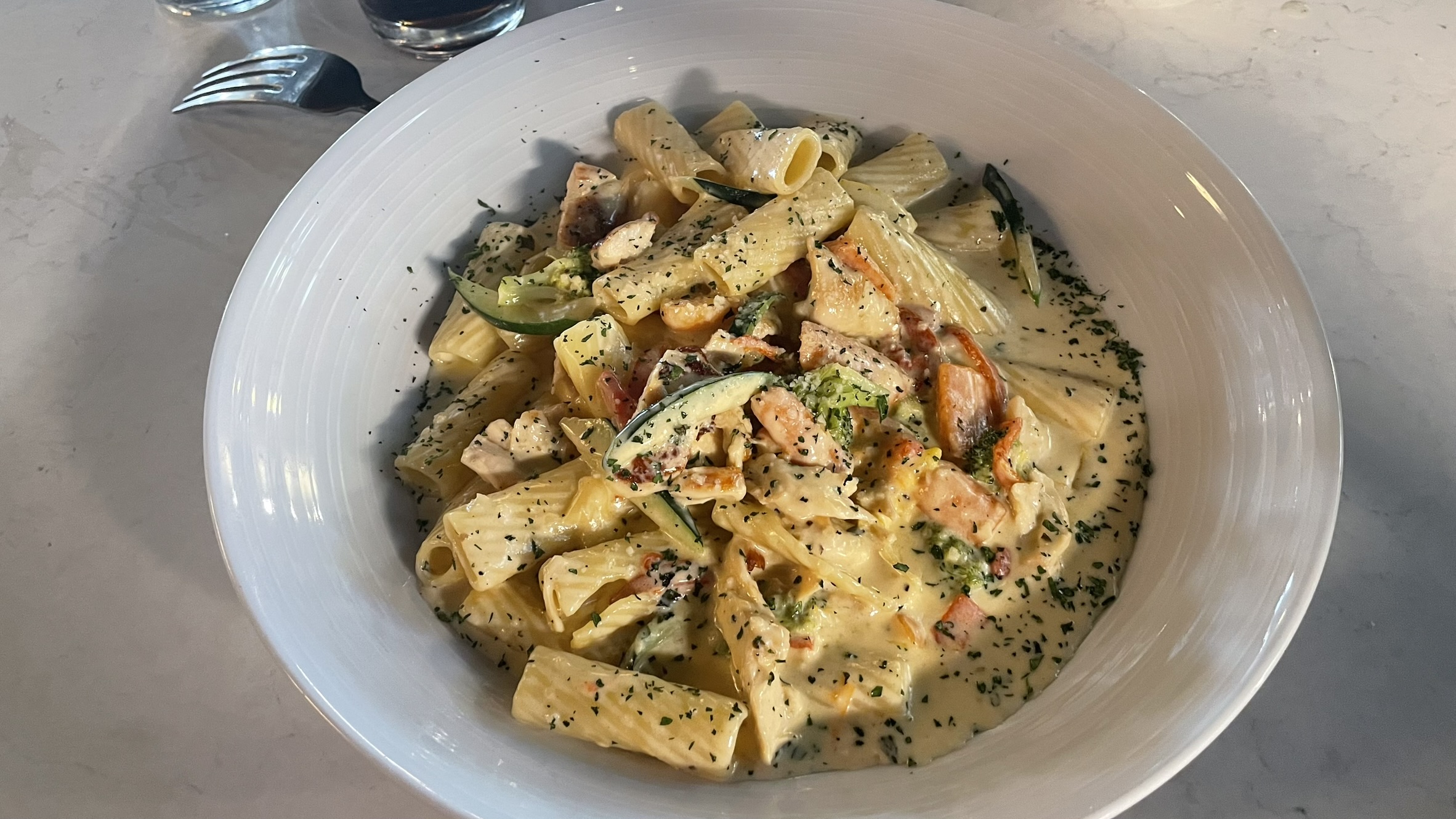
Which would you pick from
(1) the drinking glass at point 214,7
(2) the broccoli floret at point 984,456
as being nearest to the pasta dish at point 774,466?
(2) the broccoli floret at point 984,456

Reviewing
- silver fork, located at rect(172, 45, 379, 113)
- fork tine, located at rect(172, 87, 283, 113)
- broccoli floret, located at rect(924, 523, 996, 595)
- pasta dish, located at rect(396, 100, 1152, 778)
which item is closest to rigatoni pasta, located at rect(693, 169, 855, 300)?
pasta dish, located at rect(396, 100, 1152, 778)

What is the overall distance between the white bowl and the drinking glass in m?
1.54

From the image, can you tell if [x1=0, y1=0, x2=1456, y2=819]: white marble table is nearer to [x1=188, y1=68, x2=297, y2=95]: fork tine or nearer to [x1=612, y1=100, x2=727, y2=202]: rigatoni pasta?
[x1=188, y1=68, x2=297, y2=95]: fork tine

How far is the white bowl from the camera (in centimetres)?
165

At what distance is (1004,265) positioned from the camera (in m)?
2.54

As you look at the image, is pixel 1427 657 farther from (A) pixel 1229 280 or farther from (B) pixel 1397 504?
(A) pixel 1229 280

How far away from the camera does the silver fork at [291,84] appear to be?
9.63 ft

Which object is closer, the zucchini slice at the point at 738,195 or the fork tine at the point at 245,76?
the zucchini slice at the point at 738,195

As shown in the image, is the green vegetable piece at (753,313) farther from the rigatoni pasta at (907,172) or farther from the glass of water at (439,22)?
the glass of water at (439,22)

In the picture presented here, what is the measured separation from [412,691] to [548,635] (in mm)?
334

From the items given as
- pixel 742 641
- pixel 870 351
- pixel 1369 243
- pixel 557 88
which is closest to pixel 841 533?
pixel 742 641

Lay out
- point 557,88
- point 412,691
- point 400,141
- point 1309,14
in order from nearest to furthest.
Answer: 1. point 412,691
2. point 400,141
3. point 557,88
4. point 1309,14

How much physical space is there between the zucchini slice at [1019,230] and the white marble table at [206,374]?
0.88m

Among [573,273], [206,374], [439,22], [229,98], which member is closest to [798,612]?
[573,273]
